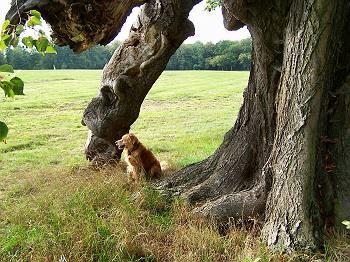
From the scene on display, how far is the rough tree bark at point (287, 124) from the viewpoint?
3.83 m

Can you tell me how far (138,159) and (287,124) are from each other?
9.71ft

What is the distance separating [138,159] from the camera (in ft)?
21.1

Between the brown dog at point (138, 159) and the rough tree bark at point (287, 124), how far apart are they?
1.16 metres

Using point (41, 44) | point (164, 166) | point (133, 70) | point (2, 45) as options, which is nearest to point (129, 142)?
point (133, 70)

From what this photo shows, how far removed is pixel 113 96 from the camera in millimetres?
7188

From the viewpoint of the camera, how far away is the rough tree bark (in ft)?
12.6

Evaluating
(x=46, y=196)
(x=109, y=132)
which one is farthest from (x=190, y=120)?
(x=46, y=196)

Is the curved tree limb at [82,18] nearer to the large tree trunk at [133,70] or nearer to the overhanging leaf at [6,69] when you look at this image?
the large tree trunk at [133,70]

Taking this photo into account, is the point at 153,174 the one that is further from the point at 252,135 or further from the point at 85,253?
the point at 85,253

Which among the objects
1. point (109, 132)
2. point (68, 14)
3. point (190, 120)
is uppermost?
point (68, 14)

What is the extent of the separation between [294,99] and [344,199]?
1.15 metres

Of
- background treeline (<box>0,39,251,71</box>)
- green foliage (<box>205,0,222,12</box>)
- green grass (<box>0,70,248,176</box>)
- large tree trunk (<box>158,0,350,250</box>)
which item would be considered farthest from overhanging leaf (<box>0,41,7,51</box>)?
background treeline (<box>0,39,251,71</box>)

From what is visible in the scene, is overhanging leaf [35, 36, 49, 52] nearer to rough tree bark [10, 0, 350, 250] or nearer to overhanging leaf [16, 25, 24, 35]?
overhanging leaf [16, 25, 24, 35]

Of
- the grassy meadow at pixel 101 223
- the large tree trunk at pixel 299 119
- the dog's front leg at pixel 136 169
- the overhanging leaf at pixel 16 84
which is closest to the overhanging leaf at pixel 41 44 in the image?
the overhanging leaf at pixel 16 84
